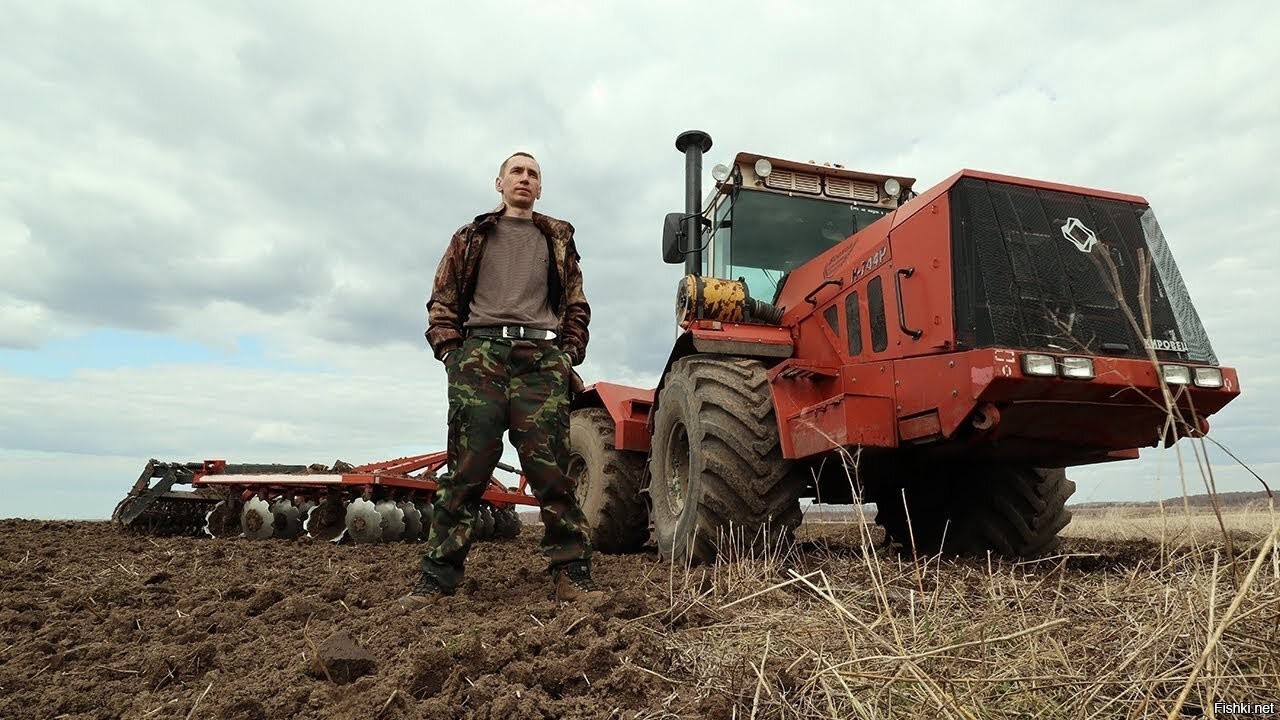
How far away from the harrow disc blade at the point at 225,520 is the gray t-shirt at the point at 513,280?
5.99m

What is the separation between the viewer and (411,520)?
25.6 feet

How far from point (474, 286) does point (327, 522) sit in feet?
15.6

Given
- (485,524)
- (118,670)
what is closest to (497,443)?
(118,670)

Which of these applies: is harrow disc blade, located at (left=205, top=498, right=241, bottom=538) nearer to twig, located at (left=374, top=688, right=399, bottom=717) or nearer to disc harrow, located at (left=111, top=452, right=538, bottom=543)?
disc harrow, located at (left=111, top=452, right=538, bottom=543)

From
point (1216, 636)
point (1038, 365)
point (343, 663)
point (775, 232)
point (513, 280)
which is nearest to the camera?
point (1216, 636)

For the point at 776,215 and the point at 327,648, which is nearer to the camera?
the point at 327,648

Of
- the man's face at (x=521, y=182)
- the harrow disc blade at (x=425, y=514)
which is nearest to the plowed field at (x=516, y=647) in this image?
the man's face at (x=521, y=182)

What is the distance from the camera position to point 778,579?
380 centimetres

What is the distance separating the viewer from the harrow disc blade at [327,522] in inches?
309

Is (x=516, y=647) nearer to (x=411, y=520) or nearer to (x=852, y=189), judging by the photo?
(x=852, y=189)

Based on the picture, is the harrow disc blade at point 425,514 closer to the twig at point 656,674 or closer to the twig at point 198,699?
the twig at point 198,699

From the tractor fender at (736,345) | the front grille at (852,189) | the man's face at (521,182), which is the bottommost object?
the tractor fender at (736,345)

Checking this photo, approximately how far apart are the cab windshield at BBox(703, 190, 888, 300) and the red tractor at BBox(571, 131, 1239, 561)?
0.01 metres

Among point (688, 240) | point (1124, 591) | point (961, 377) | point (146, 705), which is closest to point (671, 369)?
point (688, 240)
